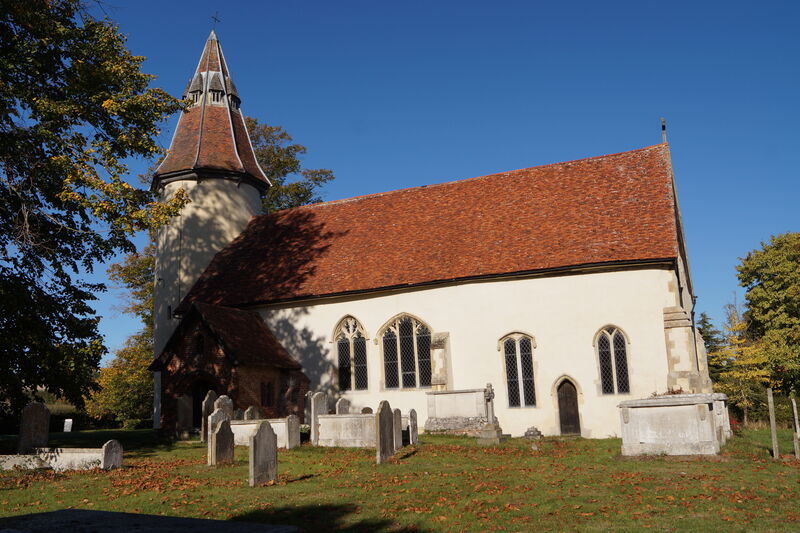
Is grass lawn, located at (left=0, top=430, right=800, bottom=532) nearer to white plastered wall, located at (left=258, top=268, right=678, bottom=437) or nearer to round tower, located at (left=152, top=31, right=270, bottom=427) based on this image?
white plastered wall, located at (left=258, top=268, right=678, bottom=437)

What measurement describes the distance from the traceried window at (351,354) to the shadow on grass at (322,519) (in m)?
15.1

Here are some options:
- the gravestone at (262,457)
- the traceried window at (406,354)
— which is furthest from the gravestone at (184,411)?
the gravestone at (262,457)

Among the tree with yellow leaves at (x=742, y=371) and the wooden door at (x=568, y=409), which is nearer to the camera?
the wooden door at (x=568, y=409)

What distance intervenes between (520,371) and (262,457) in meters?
12.4

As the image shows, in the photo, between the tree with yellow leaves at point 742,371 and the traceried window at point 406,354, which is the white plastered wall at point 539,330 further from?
the tree with yellow leaves at point 742,371

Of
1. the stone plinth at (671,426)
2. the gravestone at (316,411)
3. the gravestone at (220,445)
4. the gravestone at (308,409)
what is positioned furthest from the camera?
the gravestone at (308,409)

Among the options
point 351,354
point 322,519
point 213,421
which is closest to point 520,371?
point 351,354

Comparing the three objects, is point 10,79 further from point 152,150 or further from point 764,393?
point 764,393

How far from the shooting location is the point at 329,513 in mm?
9578

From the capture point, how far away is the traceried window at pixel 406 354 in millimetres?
24297

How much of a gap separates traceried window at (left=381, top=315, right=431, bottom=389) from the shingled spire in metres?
11.2

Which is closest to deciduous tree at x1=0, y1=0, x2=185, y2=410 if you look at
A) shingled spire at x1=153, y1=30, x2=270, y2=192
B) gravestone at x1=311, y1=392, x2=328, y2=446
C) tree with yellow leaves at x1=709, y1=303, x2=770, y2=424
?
gravestone at x1=311, y1=392, x2=328, y2=446

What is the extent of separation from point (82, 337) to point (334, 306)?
404 inches

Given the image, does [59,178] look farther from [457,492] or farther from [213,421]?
[457,492]
